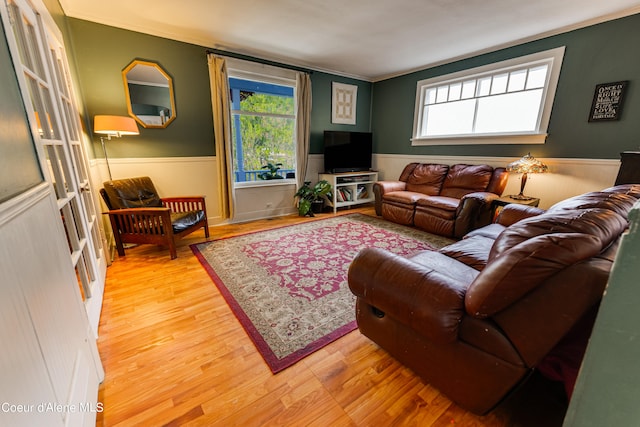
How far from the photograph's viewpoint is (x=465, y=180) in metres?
3.66

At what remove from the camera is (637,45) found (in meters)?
2.51

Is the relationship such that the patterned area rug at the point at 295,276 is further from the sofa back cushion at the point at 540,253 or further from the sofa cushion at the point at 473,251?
the sofa back cushion at the point at 540,253

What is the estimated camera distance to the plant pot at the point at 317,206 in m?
4.48

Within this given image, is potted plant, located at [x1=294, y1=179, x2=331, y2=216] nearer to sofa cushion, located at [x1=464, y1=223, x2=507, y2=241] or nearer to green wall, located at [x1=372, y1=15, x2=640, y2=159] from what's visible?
green wall, located at [x1=372, y1=15, x2=640, y2=159]

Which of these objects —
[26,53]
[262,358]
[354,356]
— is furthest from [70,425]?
[26,53]

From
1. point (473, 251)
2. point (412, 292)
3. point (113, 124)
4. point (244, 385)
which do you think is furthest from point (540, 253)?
point (113, 124)

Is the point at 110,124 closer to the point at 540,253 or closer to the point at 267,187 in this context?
the point at 267,187

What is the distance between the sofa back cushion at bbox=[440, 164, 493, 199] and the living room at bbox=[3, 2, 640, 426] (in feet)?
0.86

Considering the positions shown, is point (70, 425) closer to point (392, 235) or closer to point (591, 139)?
point (392, 235)

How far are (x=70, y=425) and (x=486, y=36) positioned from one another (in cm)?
459

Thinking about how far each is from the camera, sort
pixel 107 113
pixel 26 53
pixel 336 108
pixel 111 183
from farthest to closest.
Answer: pixel 336 108 → pixel 107 113 → pixel 111 183 → pixel 26 53

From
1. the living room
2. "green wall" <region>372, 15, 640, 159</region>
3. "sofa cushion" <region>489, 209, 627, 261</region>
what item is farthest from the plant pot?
"sofa cushion" <region>489, 209, 627, 261</region>

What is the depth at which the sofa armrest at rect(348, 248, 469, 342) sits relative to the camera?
3.34ft

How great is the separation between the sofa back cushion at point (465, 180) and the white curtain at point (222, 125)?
3212mm
